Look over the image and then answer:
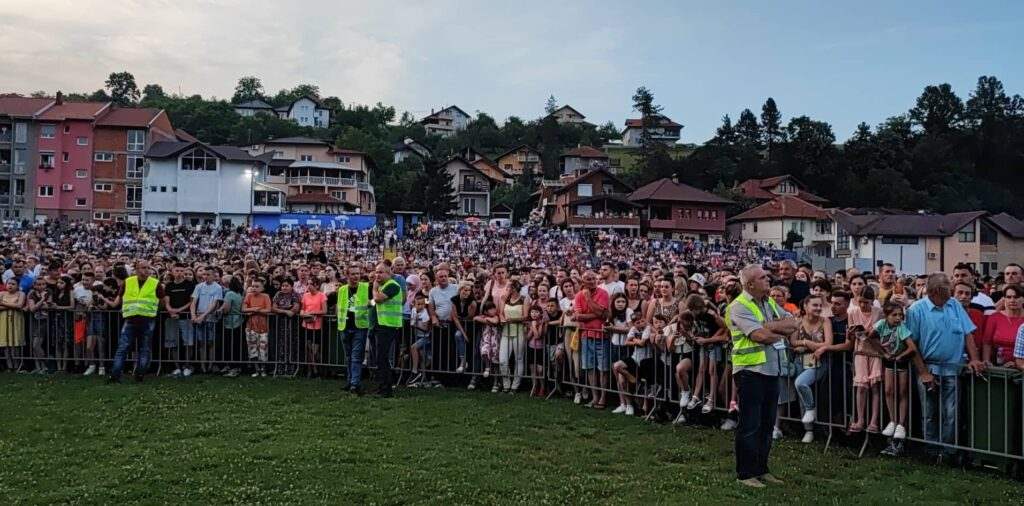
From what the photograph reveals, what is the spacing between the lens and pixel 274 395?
1129 cm

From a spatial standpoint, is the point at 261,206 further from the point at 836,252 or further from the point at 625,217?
the point at 836,252

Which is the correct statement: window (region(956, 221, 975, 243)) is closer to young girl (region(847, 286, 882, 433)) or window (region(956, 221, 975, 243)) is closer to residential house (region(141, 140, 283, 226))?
residential house (region(141, 140, 283, 226))

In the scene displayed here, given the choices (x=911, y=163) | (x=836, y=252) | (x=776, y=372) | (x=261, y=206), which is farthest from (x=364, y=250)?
(x=911, y=163)

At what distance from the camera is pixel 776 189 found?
9650 centimetres

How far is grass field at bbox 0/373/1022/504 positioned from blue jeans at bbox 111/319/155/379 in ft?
4.85

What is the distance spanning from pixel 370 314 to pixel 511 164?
116 meters

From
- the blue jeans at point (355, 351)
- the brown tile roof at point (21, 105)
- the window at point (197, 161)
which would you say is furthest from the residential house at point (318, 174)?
the blue jeans at point (355, 351)

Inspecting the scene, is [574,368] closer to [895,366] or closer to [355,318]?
[355,318]

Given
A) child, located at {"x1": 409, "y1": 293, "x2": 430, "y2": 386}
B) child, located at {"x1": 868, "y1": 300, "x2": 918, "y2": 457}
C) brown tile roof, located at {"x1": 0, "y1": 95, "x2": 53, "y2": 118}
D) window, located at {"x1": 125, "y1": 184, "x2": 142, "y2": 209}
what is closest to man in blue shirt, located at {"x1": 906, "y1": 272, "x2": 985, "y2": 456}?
child, located at {"x1": 868, "y1": 300, "x2": 918, "y2": 457}

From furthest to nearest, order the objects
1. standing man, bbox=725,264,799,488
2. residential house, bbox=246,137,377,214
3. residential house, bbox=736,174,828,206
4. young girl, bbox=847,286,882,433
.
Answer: residential house, bbox=736,174,828,206 < residential house, bbox=246,137,377,214 < young girl, bbox=847,286,882,433 < standing man, bbox=725,264,799,488

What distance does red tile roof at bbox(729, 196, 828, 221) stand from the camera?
81875 mm

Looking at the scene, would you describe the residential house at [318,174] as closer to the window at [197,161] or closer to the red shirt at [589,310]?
the window at [197,161]

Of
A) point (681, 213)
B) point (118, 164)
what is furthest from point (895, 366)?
point (118, 164)

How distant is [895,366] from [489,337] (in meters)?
6.12
